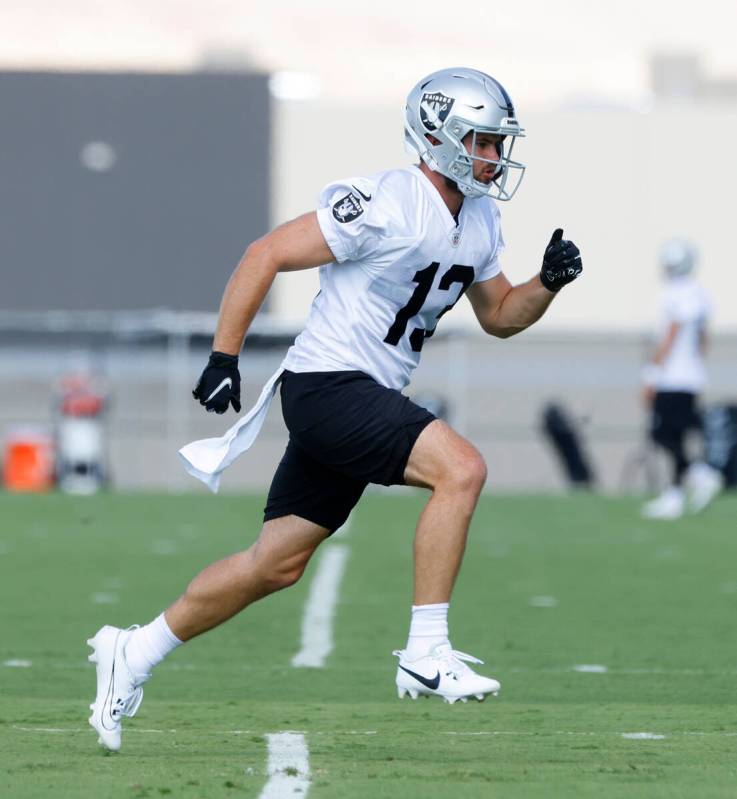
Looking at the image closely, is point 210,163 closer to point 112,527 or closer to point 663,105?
point 663,105

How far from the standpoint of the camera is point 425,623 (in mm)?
5516

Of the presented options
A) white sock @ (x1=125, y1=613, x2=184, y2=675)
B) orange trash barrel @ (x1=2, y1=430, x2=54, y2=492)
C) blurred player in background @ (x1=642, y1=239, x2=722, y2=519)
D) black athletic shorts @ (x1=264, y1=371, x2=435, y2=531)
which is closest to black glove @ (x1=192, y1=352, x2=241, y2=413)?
black athletic shorts @ (x1=264, y1=371, x2=435, y2=531)

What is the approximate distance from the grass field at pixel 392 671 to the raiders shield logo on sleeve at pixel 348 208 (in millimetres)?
1497

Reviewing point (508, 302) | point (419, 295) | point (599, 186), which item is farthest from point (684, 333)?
point (599, 186)

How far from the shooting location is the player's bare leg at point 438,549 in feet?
17.9

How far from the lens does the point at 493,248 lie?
599cm

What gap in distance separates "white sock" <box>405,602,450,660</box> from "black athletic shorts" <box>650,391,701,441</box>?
1005cm

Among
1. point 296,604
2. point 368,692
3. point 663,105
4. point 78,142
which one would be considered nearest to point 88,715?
point 368,692

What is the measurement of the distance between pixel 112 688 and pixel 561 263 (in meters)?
1.84

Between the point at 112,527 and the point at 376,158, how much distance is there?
21559mm

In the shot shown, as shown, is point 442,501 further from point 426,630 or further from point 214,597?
point 214,597

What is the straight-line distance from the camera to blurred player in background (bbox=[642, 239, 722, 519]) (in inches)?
588

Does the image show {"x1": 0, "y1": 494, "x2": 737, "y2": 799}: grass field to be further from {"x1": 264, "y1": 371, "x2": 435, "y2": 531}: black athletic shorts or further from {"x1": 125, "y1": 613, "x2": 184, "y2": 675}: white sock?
{"x1": 264, "y1": 371, "x2": 435, "y2": 531}: black athletic shorts

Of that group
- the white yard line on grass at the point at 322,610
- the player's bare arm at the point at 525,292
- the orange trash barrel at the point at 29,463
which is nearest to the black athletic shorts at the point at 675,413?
the white yard line on grass at the point at 322,610
